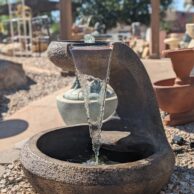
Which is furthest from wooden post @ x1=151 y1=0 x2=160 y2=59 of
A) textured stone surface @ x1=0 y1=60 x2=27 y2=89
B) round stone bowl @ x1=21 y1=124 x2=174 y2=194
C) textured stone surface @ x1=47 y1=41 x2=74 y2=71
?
textured stone surface @ x1=47 y1=41 x2=74 y2=71

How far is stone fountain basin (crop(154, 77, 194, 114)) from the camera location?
13.6 feet

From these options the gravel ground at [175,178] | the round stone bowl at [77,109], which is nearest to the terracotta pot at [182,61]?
the round stone bowl at [77,109]

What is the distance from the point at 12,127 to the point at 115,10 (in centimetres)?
2337

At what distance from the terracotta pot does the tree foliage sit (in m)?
23.4

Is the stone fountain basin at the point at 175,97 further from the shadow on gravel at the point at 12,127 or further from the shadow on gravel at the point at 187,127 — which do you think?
the shadow on gravel at the point at 12,127

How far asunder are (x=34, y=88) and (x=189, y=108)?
4217 mm

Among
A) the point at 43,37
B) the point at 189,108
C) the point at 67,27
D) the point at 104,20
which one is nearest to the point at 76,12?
the point at 104,20

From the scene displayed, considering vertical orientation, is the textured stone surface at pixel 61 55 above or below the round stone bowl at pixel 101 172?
above

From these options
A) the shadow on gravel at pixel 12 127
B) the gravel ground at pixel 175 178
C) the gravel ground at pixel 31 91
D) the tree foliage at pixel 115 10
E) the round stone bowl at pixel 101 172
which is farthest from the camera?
the tree foliage at pixel 115 10

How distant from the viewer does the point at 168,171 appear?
2564mm

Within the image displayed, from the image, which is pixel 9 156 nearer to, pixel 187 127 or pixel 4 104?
pixel 187 127

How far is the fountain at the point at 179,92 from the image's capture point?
4.14m

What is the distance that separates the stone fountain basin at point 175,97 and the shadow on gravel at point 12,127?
1.77 metres

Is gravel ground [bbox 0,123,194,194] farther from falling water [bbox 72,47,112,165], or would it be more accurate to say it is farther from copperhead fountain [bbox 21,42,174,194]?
falling water [bbox 72,47,112,165]
